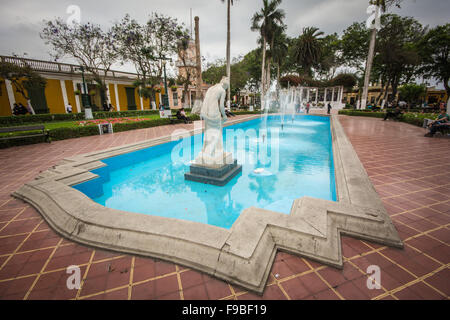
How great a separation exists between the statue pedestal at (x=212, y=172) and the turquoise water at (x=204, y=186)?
0.14 metres

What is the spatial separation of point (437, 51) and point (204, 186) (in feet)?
104

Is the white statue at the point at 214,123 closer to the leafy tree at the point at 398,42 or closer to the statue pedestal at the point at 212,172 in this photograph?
the statue pedestal at the point at 212,172

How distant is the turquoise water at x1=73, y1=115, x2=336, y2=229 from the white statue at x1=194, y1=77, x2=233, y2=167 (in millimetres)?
664

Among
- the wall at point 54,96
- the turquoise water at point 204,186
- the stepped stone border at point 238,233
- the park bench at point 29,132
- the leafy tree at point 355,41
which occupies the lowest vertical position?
the turquoise water at point 204,186

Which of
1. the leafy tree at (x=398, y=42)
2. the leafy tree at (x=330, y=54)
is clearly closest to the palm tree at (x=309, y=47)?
the leafy tree at (x=330, y=54)

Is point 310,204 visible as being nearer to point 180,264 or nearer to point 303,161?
point 180,264

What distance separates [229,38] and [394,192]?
19.3 m

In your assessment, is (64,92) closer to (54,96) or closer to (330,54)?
(54,96)

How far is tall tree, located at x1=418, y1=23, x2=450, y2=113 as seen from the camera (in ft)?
66.5

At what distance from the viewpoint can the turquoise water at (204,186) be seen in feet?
13.1

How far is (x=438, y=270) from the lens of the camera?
6.47 feet

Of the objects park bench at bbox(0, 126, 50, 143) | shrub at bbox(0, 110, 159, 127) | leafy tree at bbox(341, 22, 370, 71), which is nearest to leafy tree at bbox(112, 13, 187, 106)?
shrub at bbox(0, 110, 159, 127)

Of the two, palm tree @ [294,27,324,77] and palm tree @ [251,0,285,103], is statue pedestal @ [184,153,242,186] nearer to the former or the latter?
palm tree @ [251,0,285,103]
